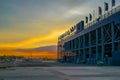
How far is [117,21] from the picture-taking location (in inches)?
3376

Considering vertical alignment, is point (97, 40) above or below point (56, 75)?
above

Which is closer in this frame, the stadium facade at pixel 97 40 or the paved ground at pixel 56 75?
the paved ground at pixel 56 75

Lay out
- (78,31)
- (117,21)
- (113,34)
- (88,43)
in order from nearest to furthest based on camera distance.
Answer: (117,21) < (113,34) < (88,43) < (78,31)

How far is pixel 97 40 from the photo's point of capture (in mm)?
109312

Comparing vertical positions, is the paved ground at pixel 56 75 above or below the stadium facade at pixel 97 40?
below

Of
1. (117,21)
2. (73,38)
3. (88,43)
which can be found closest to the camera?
(117,21)

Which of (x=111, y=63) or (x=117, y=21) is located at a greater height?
(x=117, y=21)

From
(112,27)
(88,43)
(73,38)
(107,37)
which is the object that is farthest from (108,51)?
(73,38)

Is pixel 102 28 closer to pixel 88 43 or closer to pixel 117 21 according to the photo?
pixel 117 21

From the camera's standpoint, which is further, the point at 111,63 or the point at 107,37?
the point at 107,37

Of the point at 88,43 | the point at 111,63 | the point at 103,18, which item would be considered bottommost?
the point at 111,63

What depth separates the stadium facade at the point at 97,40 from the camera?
298 feet

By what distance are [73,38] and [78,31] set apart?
1478 cm

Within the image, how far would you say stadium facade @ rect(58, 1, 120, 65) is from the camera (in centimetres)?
9094
